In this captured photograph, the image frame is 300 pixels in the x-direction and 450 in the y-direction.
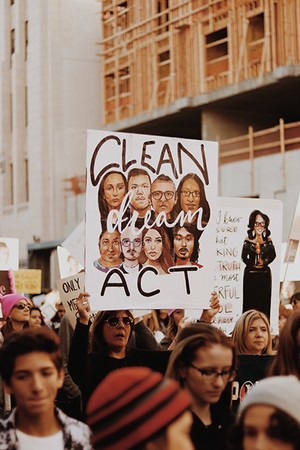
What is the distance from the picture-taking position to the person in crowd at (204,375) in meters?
4.85

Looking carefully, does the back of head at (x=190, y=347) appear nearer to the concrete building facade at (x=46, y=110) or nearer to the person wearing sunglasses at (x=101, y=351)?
the person wearing sunglasses at (x=101, y=351)

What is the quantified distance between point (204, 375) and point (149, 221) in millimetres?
3559

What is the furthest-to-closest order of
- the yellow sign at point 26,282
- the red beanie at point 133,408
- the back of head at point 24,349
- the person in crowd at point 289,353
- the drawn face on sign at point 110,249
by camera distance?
the yellow sign at point 26,282, the drawn face on sign at point 110,249, the person in crowd at point 289,353, the back of head at point 24,349, the red beanie at point 133,408

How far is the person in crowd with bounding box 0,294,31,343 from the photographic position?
901 cm

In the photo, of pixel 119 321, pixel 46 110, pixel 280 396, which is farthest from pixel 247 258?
pixel 46 110

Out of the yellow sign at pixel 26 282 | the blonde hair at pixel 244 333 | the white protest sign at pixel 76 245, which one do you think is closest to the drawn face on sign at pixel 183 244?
the blonde hair at pixel 244 333

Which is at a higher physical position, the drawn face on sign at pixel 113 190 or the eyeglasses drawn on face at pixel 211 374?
the drawn face on sign at pixel 113 190

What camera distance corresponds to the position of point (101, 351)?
7.28 metres

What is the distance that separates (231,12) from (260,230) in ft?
81.6

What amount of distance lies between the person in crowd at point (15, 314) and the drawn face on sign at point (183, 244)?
1.39 meters

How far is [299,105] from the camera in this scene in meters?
36.2

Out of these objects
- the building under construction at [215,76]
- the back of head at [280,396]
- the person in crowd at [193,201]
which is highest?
the building under construction at [215,76]

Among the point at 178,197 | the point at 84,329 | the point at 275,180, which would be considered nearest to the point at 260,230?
the point at 178,197

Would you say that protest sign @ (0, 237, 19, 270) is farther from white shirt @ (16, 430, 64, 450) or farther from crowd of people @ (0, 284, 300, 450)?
white shirt @ (16, 430, 64, 450)
